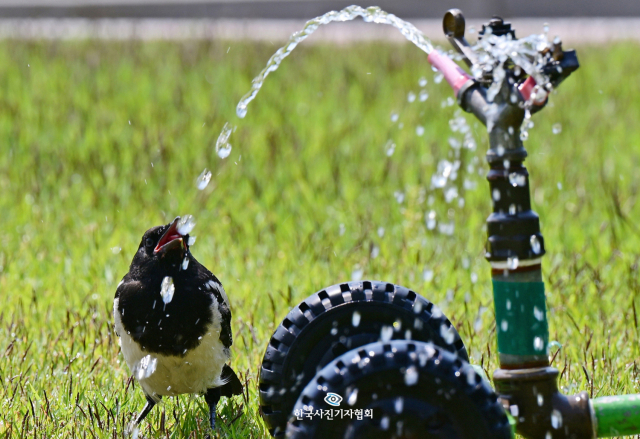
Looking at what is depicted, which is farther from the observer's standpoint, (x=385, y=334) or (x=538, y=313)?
(x=385, y=334)

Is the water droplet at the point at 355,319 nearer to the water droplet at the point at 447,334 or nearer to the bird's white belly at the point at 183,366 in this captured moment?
the water droplet at the point at 447,334

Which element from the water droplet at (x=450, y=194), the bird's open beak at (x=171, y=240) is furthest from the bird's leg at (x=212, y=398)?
the water droplet at (x=450, y=194)

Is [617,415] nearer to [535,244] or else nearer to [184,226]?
[535,244]

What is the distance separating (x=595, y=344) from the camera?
3666 mm

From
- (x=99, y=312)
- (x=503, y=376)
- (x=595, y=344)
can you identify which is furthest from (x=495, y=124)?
(x=99, y=312)

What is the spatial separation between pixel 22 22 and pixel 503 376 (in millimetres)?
9914

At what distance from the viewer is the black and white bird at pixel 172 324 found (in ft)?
9.93

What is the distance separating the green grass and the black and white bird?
13cm

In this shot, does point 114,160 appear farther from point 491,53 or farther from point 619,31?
point 619,31

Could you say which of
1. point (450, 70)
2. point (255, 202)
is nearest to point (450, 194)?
point (255, 202)

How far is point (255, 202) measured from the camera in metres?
5.73

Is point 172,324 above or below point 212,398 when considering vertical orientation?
above
